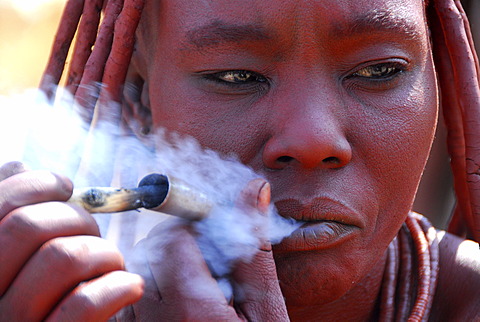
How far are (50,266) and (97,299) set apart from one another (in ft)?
0.31

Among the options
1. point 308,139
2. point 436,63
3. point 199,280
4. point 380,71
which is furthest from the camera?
point 436,63

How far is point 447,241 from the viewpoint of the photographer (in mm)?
2273

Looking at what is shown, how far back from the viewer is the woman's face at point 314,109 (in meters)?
1.59

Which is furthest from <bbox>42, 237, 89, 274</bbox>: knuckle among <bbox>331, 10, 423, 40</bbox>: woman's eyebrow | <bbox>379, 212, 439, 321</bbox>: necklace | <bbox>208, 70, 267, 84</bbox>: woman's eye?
<bbox>379, 212, 439, 321</bbox>: necklace

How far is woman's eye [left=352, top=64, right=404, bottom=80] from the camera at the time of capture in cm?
176

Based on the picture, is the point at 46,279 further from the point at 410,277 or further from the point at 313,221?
the point at 410,277

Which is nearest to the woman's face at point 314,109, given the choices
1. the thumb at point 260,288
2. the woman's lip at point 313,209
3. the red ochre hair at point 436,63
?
the woman's lip at point 313,209

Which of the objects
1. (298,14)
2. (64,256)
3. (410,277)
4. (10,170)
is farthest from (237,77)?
(410,277)

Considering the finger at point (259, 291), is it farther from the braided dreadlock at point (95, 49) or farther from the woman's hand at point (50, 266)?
the braided dreadlock at point (95, 49)

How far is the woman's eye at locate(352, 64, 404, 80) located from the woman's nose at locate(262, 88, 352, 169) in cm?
18

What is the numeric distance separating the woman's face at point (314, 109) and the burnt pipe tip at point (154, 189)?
0.37 metres

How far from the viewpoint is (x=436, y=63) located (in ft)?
7.19

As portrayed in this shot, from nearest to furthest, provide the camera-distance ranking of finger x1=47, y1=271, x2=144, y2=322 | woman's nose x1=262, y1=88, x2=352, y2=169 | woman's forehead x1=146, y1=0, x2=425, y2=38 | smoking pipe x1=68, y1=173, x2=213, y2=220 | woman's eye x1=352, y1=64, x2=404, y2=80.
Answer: finger x1=47, y1=271, x2=144, y2=322
smoking pipe x1=68, y1=173, x2=213, y2=220
woman's nose x1=262, y1=88, x2=352, y2=169
woman's forehead x1=146, y1=0, x2=425, y2=38
woman's eye x1=352, y1=64, x2=404, y2=80

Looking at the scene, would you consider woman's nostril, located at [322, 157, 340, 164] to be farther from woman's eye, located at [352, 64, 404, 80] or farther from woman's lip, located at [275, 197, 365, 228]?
woman's eye, located at [352, 64, 404, 80]
